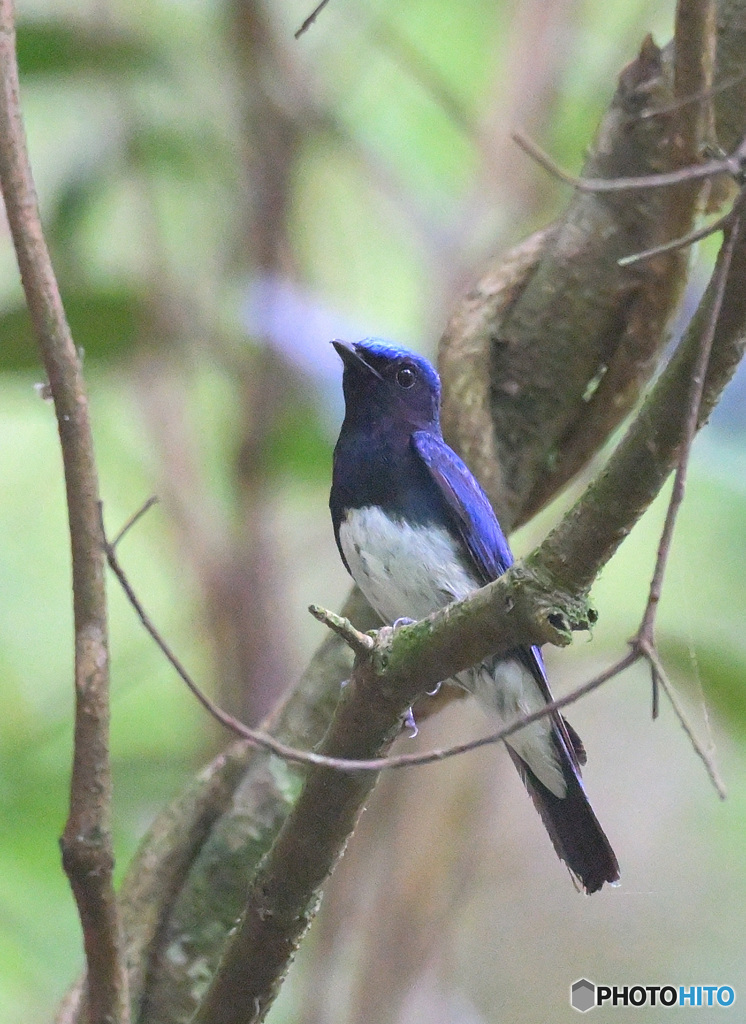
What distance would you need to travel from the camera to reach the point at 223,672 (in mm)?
3969

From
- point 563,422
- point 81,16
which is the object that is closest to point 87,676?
point 563,422

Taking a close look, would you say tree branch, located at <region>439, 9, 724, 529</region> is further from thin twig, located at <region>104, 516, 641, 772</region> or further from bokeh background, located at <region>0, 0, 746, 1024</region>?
thin twig, located at <region>104, 516, 641, 772</region>

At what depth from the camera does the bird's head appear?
→ 11.0ft

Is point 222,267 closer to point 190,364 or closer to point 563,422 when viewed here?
point 190,364

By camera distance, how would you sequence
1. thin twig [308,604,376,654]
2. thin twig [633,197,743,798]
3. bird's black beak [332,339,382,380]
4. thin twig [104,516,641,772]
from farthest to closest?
bird's black beak [332,339,382,380], thin twig [308,604,376,654], thin twig [104,516,641,772], thin twig [633,197,743,798]

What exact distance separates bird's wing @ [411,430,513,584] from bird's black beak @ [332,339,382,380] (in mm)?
472

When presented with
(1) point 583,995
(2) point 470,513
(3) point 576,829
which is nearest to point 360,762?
(3) point 576,829

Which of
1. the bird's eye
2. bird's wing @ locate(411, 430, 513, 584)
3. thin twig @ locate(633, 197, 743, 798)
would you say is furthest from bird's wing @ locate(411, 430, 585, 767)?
thin twig @ locate(633, 197, 743, 798)

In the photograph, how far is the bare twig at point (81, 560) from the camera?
212 cm

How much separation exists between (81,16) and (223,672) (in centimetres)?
260

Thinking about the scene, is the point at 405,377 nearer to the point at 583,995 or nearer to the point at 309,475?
the point at 309,475

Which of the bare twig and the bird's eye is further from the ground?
the bird's eye

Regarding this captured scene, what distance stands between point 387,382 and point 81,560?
1.41 meters

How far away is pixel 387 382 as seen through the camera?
339 cm
